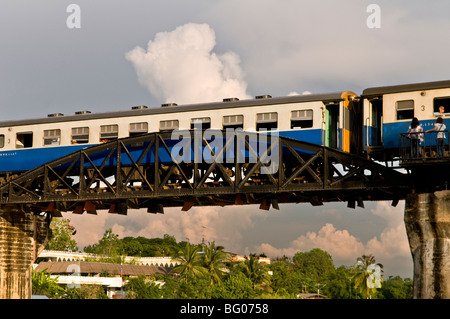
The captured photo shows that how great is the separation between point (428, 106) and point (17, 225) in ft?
77.7

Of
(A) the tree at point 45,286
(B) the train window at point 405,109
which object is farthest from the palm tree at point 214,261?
(B) the train window at point 405,109

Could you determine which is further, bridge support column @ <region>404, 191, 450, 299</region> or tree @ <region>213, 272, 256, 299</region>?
tree @ <region>213, 272, 256, 299</region>

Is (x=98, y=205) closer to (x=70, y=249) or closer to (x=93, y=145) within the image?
(x=93, y=145)

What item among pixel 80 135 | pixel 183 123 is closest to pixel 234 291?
pixel 80 135

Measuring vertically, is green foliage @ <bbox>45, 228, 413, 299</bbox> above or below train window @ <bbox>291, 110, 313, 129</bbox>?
below

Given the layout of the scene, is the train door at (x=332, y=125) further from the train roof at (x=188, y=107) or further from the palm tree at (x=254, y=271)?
the palm tree at (x=254, y=271)

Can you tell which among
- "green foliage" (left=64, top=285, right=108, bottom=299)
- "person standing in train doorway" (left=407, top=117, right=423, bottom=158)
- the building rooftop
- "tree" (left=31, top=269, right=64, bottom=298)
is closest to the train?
"person standing in train doorway" (left=407, top=117, right=423, bottom=158)

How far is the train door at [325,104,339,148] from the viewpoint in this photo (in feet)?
102

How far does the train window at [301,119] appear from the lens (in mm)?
31125

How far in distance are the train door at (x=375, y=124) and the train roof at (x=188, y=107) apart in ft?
5.17

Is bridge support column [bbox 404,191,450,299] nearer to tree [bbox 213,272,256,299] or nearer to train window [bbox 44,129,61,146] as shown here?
train window [bbox 44,129,61,146]

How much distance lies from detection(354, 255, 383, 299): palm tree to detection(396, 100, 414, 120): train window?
87887 millimetres

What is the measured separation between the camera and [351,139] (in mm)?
31609
